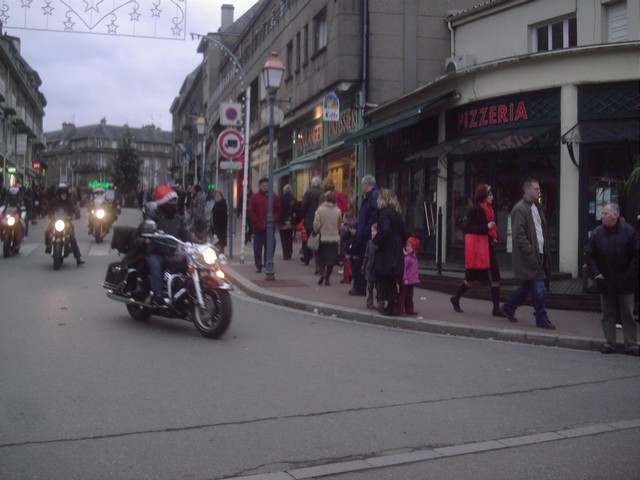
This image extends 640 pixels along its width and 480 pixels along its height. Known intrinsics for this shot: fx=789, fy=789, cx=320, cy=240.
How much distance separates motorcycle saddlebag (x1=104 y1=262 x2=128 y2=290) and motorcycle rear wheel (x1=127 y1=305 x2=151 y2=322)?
1.16ft

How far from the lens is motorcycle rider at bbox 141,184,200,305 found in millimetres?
9609

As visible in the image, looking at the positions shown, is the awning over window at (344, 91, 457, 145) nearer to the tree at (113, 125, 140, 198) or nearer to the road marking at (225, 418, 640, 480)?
the road marking at (225, 418, 640, 480)

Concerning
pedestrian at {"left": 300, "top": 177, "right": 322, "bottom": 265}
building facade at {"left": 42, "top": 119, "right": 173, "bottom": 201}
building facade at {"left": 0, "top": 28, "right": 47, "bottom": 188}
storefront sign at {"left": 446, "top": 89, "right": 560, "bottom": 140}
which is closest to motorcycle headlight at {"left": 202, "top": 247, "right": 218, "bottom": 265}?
pedestrian at {"left": 300, "top": 177, "right": 322, "bottom": 265}

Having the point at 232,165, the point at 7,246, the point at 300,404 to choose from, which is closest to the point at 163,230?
the point at 300,404

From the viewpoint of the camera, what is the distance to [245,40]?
137 ft

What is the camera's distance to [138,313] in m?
10.2

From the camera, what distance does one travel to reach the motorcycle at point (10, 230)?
18.3m

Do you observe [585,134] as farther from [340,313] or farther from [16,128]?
[16,128]

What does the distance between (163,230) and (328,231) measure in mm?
4792

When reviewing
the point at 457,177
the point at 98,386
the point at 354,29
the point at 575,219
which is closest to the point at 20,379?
the point at 98,386

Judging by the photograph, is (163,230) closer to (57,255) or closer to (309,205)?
(57,255)

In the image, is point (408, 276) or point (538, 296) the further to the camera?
point (408, 276)

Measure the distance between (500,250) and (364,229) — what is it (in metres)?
4.98

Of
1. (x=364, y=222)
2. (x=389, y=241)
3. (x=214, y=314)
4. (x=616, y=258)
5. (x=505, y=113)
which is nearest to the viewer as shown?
(x=616, y=258)
